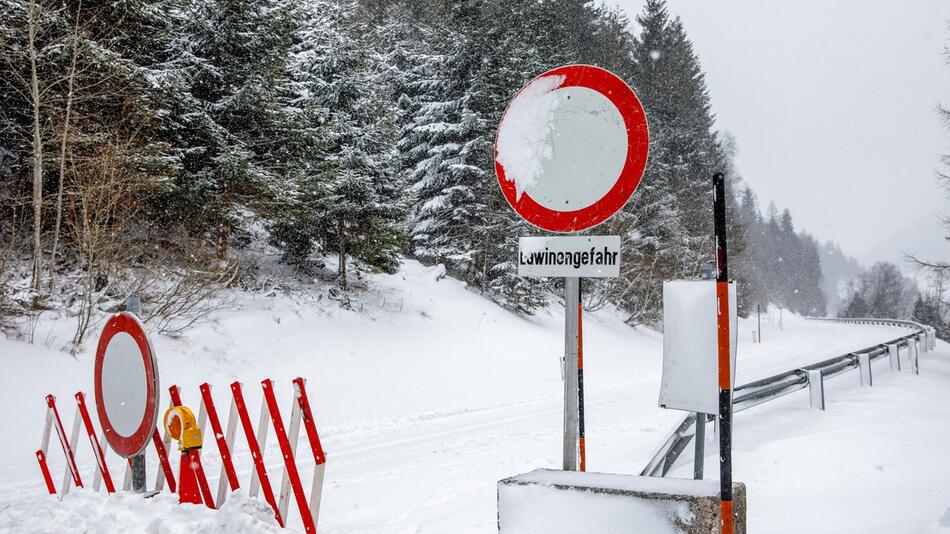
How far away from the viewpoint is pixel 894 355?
→ 14.3m

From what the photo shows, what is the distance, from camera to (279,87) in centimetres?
1502

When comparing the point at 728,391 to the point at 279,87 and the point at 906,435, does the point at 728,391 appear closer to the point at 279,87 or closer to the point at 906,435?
the point at 906,435

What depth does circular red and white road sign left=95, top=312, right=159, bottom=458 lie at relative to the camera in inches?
152

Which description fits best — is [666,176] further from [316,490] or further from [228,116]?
[316,490]

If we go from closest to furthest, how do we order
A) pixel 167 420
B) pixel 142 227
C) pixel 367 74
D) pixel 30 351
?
pixel 167 420, pixel 30 351, pixel 142 227, pixel 367 74

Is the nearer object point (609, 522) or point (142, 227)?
point (609, 522)

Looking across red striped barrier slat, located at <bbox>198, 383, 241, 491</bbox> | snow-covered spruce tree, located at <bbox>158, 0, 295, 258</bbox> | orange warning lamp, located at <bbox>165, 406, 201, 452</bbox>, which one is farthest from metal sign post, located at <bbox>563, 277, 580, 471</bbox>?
snow-covered spruce tree, located at <bbox>158, 0, 295, 258</bbox>

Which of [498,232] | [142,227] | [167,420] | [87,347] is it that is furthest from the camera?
[498,232]

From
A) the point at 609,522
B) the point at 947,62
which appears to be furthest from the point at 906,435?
the point at 947,62

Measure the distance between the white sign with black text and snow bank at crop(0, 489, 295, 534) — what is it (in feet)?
7.00

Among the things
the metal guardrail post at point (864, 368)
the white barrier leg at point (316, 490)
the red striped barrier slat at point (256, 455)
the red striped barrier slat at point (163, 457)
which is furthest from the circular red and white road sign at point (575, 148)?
the metal guardrail post at point (864, 368)

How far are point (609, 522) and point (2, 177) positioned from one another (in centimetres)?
1574

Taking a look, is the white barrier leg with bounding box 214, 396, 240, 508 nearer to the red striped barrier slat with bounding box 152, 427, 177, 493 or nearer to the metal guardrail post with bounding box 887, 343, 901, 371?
the red striped barrier slat with bounding box 152, 427, 177, 493

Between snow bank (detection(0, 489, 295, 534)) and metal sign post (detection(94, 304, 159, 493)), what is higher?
metal sign post (detection(94, 304, 159, 493))
